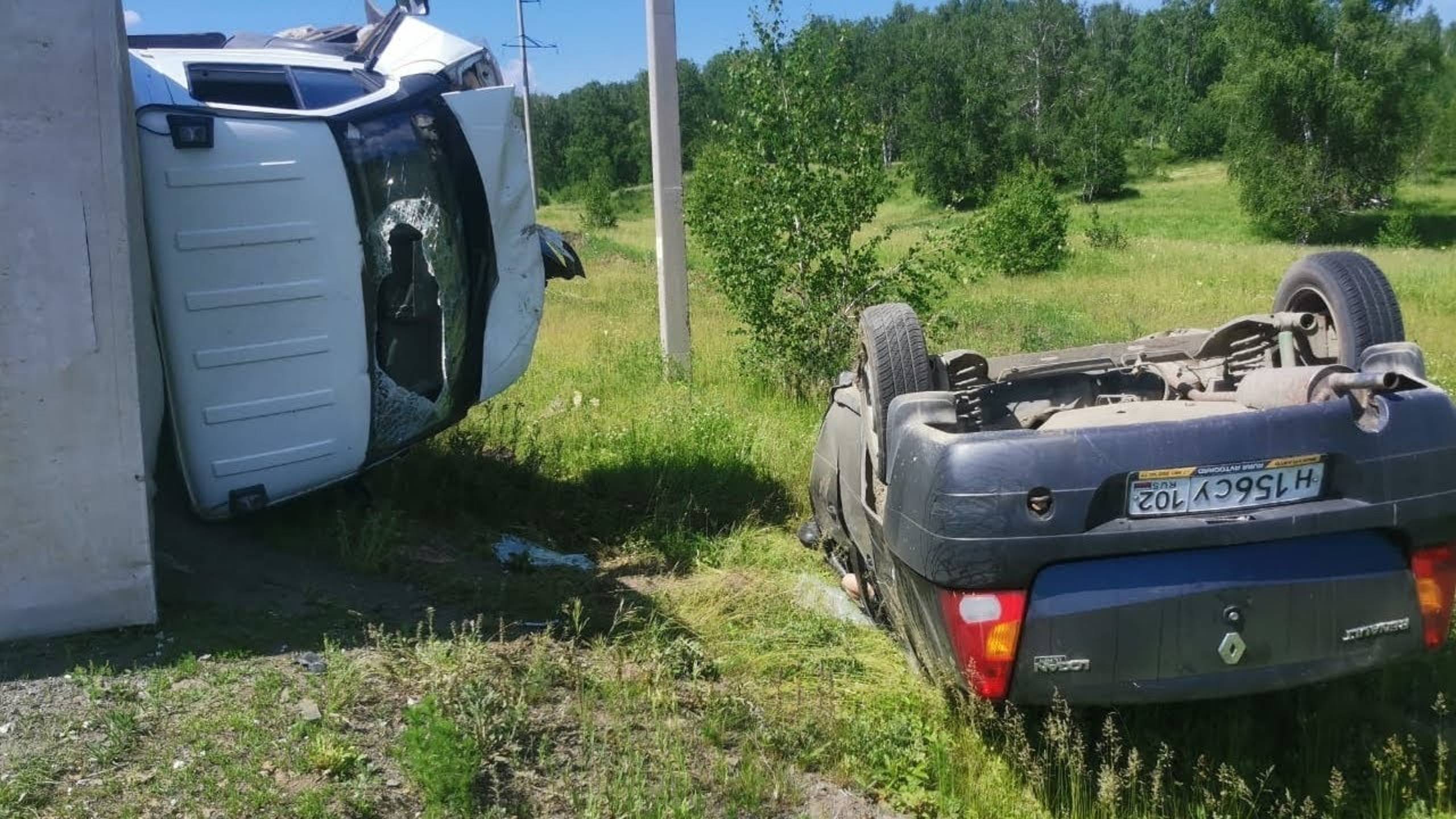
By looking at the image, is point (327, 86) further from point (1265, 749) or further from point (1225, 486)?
point (1265, 749)

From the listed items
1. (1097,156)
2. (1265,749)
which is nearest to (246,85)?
(1265,749)

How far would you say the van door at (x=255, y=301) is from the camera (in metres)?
4.23

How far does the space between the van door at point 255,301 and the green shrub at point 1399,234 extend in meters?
36.9

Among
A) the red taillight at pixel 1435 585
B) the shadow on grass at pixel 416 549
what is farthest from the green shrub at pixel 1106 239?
the red taillight at pixel 1435 585

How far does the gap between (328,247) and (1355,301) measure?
4.05m

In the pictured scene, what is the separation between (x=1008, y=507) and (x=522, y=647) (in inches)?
74.4

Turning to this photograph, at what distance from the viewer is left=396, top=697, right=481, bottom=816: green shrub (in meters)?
2.82

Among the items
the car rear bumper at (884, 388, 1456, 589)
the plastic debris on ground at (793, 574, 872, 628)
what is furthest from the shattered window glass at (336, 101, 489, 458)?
the car rear bumper at (884, 388, 1456, 589)

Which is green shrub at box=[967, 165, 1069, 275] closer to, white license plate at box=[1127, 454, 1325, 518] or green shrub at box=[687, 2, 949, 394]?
green shrub at box=[687, 2, 949, 394]

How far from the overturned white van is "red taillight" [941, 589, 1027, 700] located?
298 centimetres

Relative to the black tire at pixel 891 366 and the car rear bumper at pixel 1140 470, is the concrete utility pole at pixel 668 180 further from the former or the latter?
the car rear bumper at pixel 1140 470

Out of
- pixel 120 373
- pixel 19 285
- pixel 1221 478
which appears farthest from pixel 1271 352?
pixel 19 285

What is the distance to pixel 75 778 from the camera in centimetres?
284

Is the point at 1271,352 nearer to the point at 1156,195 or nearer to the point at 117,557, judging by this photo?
the point at 117,557
